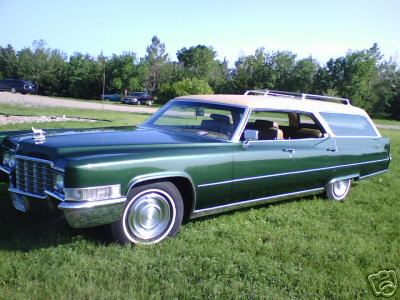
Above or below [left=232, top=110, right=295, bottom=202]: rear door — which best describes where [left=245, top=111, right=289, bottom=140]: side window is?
above

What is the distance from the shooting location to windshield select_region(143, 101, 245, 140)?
4648 mm

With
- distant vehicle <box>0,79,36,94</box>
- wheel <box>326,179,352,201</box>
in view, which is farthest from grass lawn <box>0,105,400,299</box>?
distant vehicle <box>0,79,36,94</box>

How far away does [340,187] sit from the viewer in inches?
233

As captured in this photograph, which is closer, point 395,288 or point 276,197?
point 395,288

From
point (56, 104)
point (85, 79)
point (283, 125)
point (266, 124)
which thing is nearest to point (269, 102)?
point (266, 124)

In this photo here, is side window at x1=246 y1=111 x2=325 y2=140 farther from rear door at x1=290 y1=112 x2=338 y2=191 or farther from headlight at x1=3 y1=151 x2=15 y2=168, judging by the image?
headlight at x1=3 y1=151 x2=15 y2=168

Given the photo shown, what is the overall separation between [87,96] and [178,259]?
50872 mm

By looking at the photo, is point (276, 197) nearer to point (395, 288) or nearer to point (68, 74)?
point (395, 288)

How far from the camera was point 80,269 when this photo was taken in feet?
10.5

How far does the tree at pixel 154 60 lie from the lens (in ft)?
178

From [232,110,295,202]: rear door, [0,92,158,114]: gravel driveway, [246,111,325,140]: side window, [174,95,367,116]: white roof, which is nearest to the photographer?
[232,110,295,202]: rear door

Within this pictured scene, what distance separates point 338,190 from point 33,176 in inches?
163

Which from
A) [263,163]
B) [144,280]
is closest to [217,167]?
[263,163]

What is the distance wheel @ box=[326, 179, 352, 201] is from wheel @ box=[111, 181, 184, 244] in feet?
8.68
